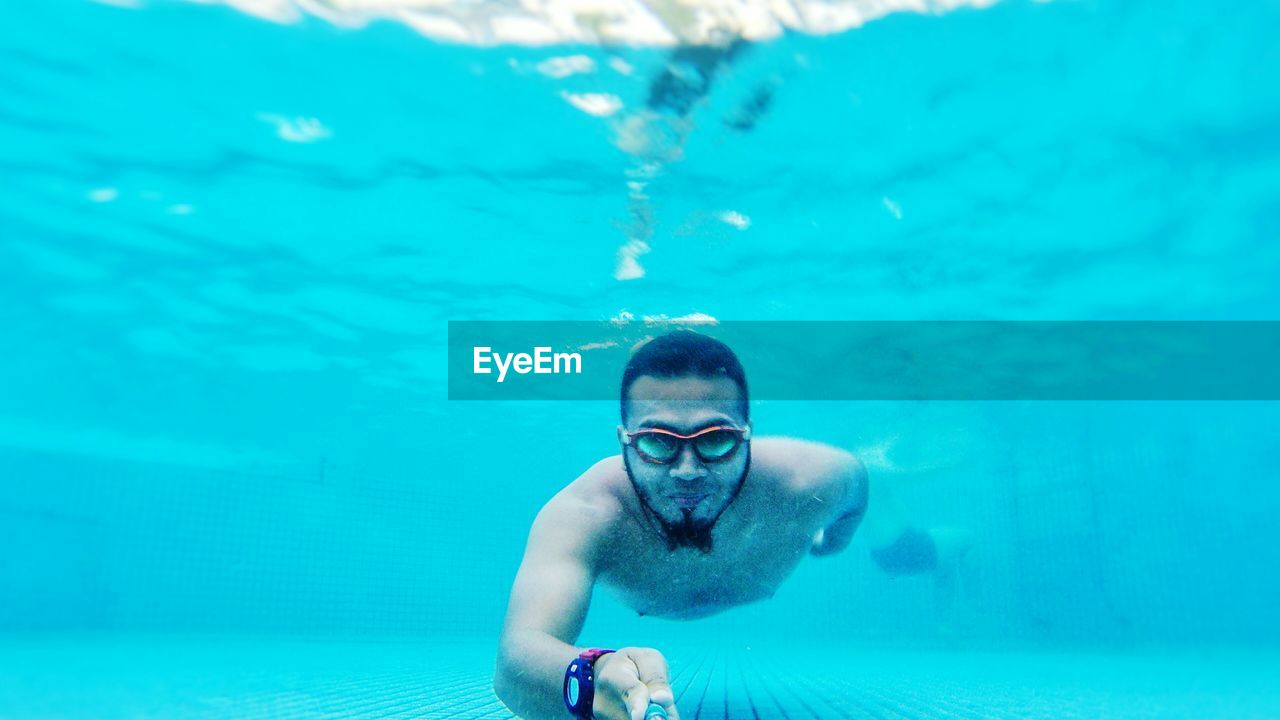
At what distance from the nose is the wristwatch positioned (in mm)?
1434

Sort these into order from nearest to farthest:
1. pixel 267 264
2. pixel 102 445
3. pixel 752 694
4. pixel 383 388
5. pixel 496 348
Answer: pixel 752 694, pixel 267 264, pixel 496 348, pixel 383 388, pixel 102 445

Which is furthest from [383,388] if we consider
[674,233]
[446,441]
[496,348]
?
[674,233]

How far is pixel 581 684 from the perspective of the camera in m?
2.38

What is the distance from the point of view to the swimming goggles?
12.4 ft

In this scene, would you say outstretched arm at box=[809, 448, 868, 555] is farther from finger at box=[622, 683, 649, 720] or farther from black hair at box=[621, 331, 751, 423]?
finger at box=[622, 683, 649, 720]

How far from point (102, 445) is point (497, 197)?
2417 centimetres

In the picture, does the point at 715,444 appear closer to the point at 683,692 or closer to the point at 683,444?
the point at 683,444

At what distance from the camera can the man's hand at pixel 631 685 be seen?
6.88 feet

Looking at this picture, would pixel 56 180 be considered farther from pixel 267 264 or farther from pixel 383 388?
pixel 383 388

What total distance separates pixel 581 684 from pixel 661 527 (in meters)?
1.73

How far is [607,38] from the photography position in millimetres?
8312

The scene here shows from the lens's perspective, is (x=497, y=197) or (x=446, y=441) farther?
(x=446, y=441)

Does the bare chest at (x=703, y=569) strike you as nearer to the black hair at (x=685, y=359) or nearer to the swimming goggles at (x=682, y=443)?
the swimming goggles at (x=682, y=443)

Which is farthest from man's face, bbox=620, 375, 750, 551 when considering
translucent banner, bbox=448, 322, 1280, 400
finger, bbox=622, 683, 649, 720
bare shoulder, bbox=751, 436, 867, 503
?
translucent banner, bbox=448, 322, 1280, 400
